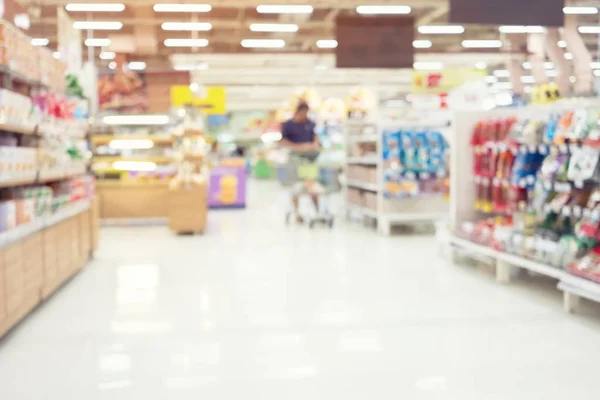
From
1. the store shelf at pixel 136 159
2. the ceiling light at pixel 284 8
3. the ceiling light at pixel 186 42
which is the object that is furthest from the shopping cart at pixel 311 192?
the ceiling light at pixel 186 42

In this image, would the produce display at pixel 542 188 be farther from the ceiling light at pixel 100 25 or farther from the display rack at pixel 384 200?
the ceiling light at pixel 100 25

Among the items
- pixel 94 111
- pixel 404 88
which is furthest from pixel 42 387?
pixel 404 88

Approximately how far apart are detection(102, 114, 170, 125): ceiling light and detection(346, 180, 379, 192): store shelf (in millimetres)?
3138

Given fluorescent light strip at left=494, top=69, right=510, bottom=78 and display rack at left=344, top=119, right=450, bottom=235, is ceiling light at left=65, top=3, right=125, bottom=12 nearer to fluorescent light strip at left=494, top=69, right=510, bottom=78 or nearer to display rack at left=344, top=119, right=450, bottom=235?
display rack at left=344, top=119, right=450, bottom=235

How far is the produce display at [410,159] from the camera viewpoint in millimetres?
8906

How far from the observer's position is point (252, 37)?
18469 mm

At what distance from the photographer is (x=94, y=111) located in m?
10.6

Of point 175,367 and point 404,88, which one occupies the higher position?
point 404,88

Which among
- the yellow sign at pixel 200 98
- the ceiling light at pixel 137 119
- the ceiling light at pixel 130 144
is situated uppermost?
the yellow sign at pixel 200 98

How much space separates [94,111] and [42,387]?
793 cm

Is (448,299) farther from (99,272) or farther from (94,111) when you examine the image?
(94,111)

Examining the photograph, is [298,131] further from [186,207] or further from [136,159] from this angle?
[136,159]

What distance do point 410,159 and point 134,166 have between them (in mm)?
4471

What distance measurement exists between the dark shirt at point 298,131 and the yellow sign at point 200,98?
2.59 m
